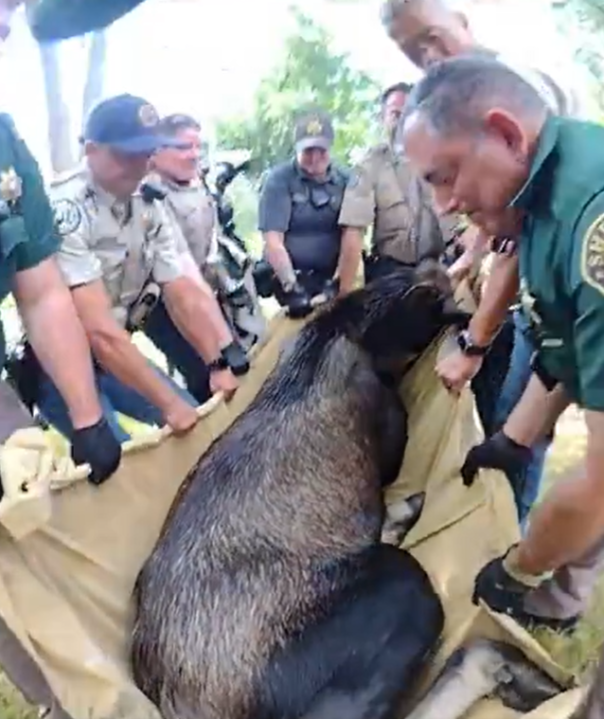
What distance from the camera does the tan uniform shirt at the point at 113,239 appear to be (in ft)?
10.4

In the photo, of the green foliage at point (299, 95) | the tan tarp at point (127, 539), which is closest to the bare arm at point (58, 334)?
the tan tarp at point (127, 539)

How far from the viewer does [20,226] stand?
2531 millimetres

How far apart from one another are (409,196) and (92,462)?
6.58 ft

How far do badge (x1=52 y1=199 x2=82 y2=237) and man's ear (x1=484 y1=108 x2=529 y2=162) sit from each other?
1.77 m

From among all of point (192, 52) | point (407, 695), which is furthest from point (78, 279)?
point (192, 52)

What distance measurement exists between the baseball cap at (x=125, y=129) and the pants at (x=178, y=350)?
2.09 ft

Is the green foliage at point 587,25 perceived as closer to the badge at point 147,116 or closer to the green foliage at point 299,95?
the green foliage at point 299,95

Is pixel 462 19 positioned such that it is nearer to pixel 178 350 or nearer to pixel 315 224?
pixel 178 350

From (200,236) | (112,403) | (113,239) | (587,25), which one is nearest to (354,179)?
(200,236)

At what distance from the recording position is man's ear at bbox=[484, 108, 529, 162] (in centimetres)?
174

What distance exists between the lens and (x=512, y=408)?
306 centimetres

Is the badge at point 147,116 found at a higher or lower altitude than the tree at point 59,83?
higher

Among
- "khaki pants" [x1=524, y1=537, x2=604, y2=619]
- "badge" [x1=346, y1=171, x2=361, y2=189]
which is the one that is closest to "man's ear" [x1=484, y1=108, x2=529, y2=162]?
"khaki pants" [x1=524, y1=537, x2=604, y2=619]

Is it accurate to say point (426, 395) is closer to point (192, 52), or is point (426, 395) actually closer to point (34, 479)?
point (34, 479)
